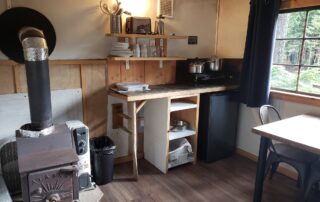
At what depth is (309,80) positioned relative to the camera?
269 cm

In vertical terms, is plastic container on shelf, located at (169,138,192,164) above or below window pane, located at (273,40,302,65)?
below

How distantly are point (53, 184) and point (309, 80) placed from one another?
2640mm

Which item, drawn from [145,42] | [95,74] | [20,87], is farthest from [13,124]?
[145,42]

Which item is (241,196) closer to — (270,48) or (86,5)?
(270,48)

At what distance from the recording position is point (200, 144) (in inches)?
123

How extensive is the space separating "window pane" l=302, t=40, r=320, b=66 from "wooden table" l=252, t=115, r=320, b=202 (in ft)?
2.10

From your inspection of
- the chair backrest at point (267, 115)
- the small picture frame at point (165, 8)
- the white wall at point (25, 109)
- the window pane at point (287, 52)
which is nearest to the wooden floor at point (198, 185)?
the chair backrest at point (267, 115)

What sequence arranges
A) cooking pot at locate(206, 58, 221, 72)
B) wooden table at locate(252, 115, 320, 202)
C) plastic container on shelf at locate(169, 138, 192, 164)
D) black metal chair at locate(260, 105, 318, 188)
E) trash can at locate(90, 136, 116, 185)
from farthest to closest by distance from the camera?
cooking pot at locate(206, 58, 221, 72) < plastic container on shelf at locate(169, 138, 192, 164) < trash can at locate(90, 136, 116, 185) < black metal chair at locate(260, 105, 318, 188) < wooden table at locate(252, 115, 320, 202)

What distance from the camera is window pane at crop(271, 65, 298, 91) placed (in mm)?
2824

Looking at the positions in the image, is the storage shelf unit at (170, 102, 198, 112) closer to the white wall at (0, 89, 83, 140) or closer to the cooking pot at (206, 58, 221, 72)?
the cooking pot at (206, 58, 221, 72)

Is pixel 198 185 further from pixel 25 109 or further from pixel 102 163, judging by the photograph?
pixel 25 109

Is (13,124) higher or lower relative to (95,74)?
lower

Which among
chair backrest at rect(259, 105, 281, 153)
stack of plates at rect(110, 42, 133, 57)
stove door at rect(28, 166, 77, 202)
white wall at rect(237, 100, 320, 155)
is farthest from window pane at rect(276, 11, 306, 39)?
stove door at rect(28, 166, 77, 202)

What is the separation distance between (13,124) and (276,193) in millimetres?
2601
